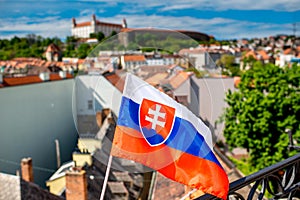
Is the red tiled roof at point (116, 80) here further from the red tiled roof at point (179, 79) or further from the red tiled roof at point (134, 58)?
the red tiled roof at point (179, 79)

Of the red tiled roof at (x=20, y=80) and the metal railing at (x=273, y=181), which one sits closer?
the metal railing at (x=273, y=181)

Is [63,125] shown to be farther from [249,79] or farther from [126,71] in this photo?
[126,71]

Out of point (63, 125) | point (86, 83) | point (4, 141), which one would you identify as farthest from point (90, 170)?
point (63, 125)

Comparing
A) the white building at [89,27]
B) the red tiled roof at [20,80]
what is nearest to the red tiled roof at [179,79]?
the red tiled roof at [20,80]

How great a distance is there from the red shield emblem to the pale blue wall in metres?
11.1

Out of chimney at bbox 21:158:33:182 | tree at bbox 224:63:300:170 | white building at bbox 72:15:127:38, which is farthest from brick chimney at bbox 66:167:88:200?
white building at bbox 72:15:127:38

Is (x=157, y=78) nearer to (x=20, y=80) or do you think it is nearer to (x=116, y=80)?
(x=116, y=80)

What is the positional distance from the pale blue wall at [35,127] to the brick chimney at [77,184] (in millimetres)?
5997

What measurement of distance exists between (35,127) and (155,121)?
13.7 metres

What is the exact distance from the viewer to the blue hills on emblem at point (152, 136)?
1311mm

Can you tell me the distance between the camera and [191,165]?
1.31m

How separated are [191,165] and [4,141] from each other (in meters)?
12.4

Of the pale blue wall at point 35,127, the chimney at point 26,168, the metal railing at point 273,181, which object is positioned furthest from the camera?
the pale blue wall at point 35,127

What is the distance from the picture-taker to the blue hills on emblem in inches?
51.6
